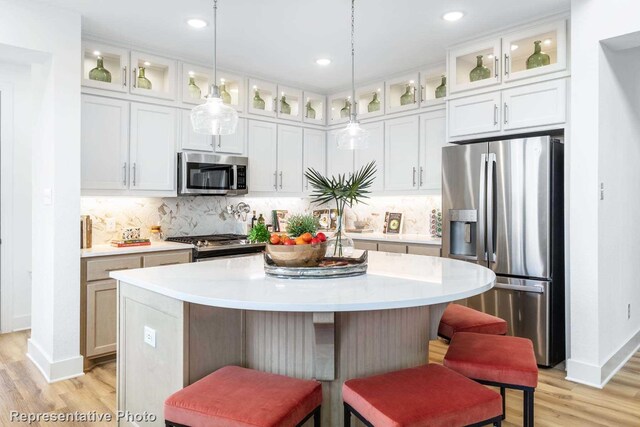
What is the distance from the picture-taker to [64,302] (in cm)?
329

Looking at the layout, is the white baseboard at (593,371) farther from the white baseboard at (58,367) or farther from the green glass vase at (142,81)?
the green glass vase at (142,81)

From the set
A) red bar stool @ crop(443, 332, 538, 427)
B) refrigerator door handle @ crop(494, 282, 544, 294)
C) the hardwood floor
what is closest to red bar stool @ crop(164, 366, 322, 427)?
red bar stool @ crop(443, 332, 538, 427)

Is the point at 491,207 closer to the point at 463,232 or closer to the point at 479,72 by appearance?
the point at 463,232

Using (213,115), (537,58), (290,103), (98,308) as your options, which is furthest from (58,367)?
(537,58)

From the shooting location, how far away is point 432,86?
4.66 m

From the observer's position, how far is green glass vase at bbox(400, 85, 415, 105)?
4785mm

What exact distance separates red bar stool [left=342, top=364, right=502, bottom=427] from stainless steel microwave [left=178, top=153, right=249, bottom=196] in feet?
10.2

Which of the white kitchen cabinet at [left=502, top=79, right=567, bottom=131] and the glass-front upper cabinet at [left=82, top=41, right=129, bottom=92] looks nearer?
the white kitchen cabinet at [left=502, top=79, right=567, bottom=131]

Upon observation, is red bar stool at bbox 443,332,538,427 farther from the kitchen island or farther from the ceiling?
the ceiling

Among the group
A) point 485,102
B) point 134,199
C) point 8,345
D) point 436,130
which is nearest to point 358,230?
point 436,130

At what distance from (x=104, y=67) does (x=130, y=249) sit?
165 cm

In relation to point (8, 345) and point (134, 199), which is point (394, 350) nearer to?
point (134, 199)

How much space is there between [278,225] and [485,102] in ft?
8.88

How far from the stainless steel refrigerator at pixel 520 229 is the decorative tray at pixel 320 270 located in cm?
180
